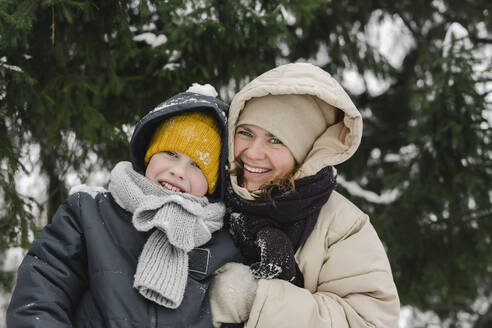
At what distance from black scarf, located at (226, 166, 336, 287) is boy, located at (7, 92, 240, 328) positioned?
0.10 meters

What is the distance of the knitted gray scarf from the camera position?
1.93m

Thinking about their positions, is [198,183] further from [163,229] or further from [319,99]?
[319,99]

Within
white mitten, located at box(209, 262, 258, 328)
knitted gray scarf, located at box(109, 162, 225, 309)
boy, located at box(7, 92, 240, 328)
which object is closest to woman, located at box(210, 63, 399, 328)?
white mitten, located at box(209, 262, 258, 328)

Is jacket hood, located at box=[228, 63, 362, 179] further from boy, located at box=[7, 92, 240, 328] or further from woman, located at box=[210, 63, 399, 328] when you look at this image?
boy, located at box=[7, 92, 240, 328]

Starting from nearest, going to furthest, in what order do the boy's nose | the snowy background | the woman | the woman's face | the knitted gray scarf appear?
the knitted gray scarf
the woman
the boy's nose
the woman's face
the snowy background

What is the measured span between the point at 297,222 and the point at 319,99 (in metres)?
0.66

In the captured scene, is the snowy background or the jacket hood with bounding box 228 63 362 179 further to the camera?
the snowy background

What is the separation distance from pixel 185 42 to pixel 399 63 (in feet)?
12.9

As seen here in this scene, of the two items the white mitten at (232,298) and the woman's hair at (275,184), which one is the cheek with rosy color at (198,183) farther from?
the white mitten at (232,298)

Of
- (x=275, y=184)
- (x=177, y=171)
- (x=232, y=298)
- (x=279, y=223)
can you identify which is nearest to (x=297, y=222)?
(x=279, y=223)

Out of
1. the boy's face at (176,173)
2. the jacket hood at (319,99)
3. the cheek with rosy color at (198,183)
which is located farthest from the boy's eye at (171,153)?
the jacket hood at (319,99)

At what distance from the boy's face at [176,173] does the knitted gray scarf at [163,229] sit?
0.08 metres

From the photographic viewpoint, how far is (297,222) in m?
2.27

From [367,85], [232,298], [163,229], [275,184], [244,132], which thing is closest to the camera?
[163,229]
